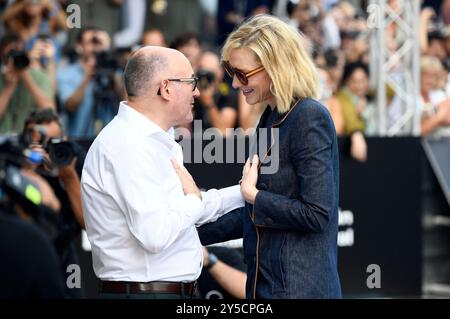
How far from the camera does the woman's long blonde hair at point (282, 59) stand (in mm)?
3395

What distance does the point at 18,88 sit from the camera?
7.30 m

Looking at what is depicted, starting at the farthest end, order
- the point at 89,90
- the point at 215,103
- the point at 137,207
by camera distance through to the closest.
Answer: the point at 215,103, the point at 89,90, the point at 137,207

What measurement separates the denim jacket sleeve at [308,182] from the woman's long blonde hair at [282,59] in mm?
72

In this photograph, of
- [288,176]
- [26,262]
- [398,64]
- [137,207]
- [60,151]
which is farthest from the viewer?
[398,64]

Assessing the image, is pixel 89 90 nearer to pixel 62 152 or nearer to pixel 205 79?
pixel 205 79

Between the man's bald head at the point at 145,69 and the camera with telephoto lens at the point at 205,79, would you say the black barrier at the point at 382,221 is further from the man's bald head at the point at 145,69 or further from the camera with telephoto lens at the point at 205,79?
the man's bald head at the point at 145,69

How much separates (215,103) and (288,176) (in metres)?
4.50

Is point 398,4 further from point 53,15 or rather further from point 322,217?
point 322,217

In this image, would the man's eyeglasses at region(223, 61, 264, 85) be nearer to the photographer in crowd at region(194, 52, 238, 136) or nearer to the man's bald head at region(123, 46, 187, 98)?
the man's bald head at region(123, 46, 187, 98)

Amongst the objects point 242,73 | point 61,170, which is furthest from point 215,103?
point 242,73

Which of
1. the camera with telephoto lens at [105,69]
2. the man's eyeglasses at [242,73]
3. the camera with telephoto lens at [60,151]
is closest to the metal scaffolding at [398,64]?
the camera with telephoto lens at [105,69]

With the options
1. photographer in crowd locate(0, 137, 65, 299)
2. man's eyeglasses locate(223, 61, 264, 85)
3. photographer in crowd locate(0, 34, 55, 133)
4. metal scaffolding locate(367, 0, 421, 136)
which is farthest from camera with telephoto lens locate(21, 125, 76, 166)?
metal scaffolding locate(367, 0, 421, 136)
